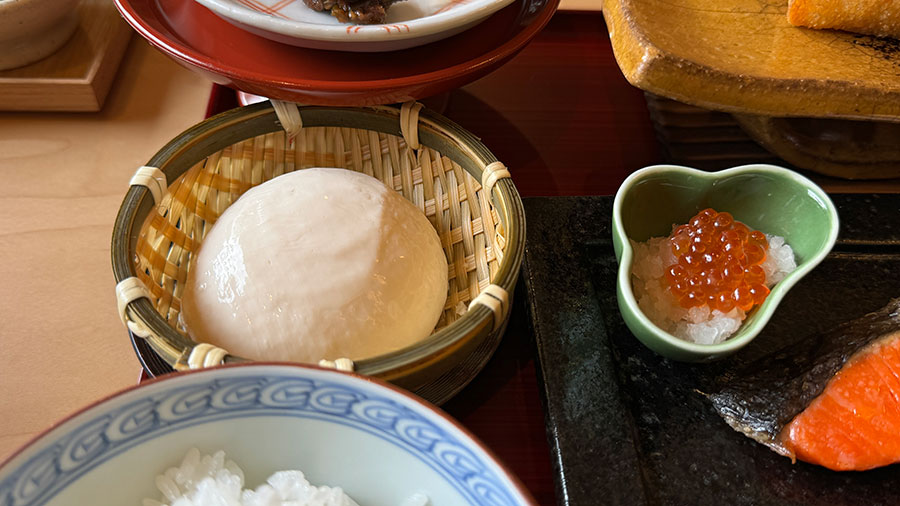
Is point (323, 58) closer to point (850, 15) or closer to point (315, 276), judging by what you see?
point (315, 276)

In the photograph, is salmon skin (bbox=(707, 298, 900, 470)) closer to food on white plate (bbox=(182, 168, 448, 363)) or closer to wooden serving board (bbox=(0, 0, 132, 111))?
food on white plate (bbox=(182, 168, 448, 363))

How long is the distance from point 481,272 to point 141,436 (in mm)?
542

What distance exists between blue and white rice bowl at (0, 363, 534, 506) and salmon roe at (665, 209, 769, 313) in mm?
534

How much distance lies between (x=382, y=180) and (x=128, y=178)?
0.50 metres

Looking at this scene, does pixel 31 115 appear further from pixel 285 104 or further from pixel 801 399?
pixel 801 399

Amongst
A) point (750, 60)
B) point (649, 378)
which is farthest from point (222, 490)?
point (750, 60)

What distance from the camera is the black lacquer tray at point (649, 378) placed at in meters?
0.86

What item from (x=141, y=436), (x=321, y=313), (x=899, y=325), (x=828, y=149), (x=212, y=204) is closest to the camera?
(x=141, y=436)

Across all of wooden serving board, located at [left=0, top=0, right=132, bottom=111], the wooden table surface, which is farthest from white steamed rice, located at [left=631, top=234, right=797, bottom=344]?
wooden serving board, located at [left=0, top=0, right=132, bottom=111]

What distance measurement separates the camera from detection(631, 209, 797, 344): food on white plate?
97 centimetres

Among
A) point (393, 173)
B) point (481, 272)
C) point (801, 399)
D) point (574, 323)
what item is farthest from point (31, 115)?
point (801, 399)

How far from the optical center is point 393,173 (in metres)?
1.16

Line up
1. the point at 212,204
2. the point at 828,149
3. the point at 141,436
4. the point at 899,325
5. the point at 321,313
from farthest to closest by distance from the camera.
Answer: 1. the point at 828,149
2. the point at 212,204
3. the point at 899,325
4. the point at 321,313
5. the point at 141,436

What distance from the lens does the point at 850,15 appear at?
127cm
